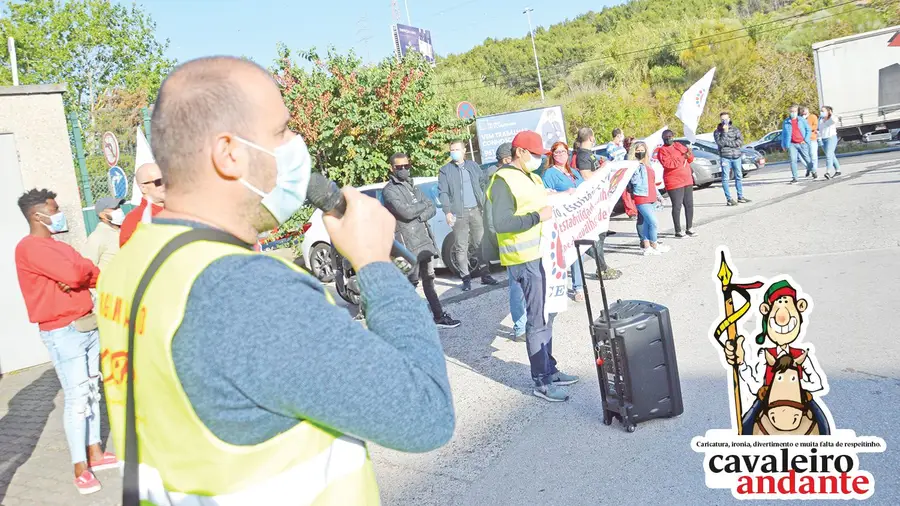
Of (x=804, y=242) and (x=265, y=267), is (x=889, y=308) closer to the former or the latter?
(x=804, y=242)

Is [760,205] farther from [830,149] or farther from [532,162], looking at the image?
[532,162]

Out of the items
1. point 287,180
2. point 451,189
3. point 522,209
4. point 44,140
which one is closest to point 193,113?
point 287,180

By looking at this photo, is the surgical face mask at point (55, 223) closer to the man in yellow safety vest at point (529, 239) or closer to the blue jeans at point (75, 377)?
the blue jeans at point (75, 377)

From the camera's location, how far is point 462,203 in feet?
33.7

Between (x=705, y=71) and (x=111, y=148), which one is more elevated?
(x=705, y=71)

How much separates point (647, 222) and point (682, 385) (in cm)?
561

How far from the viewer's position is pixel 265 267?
4.06 ft

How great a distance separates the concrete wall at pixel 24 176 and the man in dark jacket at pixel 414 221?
15.2 ft

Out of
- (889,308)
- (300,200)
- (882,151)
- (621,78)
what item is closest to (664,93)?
(621,78)

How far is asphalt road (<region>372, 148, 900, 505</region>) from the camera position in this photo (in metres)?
4.24

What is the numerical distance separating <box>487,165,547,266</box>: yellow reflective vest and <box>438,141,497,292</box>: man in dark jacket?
4205mm

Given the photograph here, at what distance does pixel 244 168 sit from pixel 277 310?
0.35 metres

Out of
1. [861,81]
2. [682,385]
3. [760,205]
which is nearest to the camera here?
[682,385]

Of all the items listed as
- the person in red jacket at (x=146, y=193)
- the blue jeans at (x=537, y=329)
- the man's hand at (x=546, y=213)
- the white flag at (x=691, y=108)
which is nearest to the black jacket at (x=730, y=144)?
the white flag at (x=691, y=108)
